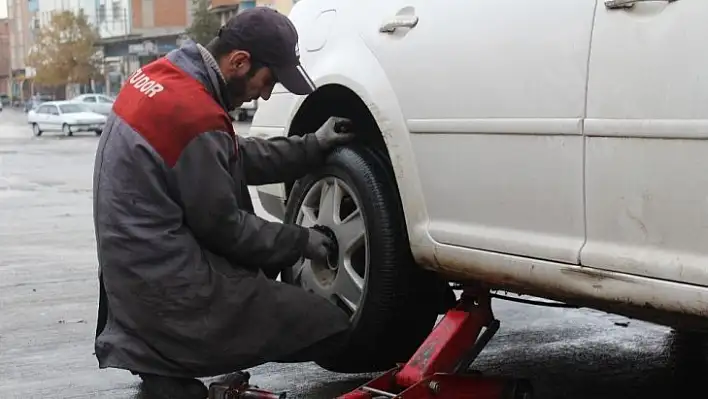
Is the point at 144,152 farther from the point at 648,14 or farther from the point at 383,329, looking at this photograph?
the point at 648,14

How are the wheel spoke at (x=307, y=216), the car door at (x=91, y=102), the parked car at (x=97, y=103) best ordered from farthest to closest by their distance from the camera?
the parked car at (x=97, y=103) < the car door at (x=91, y=102) < the wheel spoke at (x=307, y=216)

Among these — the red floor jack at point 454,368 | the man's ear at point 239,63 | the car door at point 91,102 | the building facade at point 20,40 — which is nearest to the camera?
the red floor jack at point 454,368

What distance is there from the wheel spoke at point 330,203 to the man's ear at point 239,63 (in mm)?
525

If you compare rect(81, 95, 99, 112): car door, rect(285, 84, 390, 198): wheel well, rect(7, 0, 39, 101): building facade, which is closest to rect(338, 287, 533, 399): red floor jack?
rect(285, 84, 390, 198): wheel well

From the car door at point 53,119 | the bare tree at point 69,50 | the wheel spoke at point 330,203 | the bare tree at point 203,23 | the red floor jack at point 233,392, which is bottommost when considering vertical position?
the bare tree at point 69,50

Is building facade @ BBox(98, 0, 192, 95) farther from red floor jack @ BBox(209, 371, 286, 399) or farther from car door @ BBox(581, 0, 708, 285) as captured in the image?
car door @ BBox(581, 0, 708, 285)

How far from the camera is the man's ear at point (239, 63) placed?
10.4ft

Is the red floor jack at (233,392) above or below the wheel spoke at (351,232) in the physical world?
below

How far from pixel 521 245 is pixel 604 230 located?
0.30 metres

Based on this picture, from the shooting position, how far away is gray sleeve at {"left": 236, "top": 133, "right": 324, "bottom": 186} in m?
3.53

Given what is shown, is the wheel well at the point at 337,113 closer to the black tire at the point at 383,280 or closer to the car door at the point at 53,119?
the black tire at the point at 383,280

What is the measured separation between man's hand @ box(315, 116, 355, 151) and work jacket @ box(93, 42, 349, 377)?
1.24ft

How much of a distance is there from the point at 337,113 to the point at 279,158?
0.32 m

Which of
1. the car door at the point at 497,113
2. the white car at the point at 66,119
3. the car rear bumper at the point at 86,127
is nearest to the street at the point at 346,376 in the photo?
the car door at the point at 497,113
